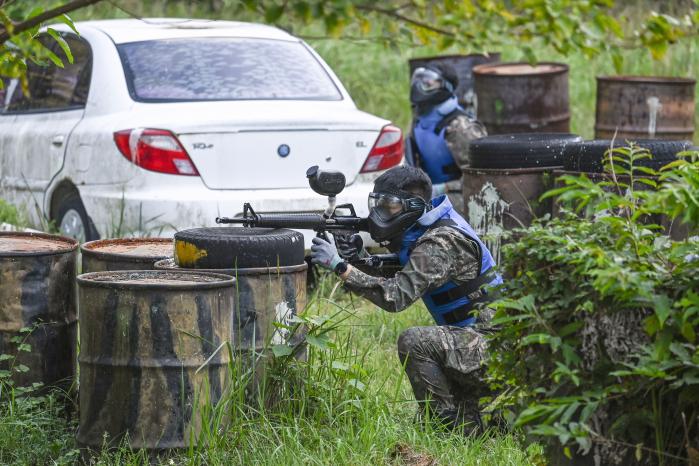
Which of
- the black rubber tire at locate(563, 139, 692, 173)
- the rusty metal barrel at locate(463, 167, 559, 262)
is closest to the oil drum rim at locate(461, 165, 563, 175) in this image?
the rusty metal barrel at locate(463, 167, 559, 262)

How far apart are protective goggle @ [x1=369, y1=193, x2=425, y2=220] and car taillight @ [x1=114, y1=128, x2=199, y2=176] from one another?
1810mm

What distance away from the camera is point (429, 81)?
9.05 m

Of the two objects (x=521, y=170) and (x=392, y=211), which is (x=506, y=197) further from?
(x=392, y=211)

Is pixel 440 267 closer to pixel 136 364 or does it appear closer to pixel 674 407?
pixel 136 364

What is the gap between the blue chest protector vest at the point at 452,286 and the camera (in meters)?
5.05

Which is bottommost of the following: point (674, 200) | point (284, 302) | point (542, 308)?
point (284, 302)

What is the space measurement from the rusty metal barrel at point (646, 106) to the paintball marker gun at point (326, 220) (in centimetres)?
560

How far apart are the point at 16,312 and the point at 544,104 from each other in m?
6.89

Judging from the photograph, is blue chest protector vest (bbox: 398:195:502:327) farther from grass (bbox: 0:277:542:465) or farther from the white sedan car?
the white sedan car

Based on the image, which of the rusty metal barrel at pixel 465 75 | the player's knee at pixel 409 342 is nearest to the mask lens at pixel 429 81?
the rusty metal barrel at pixel 465 75

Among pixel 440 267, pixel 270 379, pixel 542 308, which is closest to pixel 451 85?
pixel 440 267

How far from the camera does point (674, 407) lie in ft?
10.4

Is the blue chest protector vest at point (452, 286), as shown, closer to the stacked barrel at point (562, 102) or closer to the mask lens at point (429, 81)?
the stacked barrel at point (562, 102)

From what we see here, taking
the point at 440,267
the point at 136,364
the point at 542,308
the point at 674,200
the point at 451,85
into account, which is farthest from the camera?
the point at 451,85
